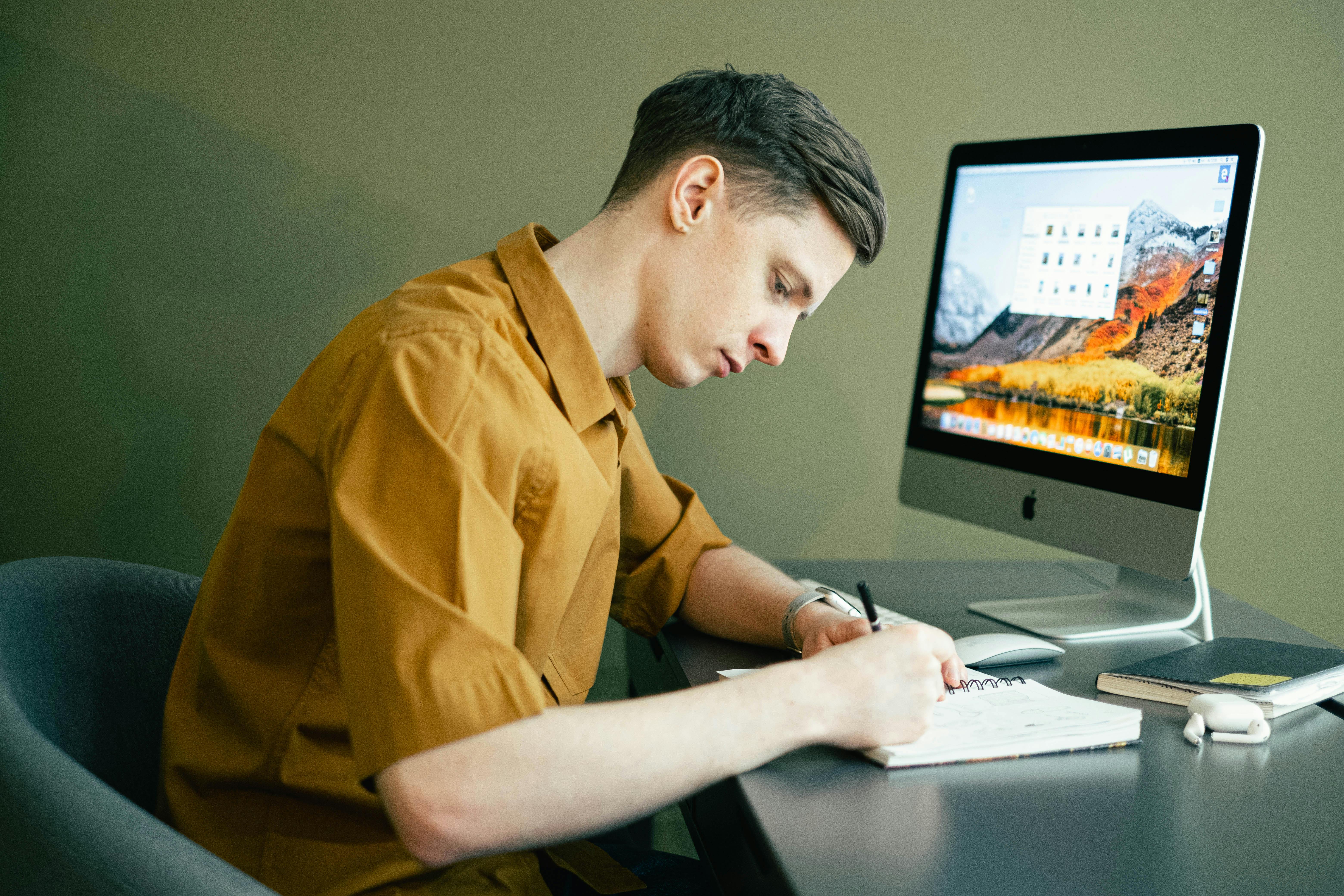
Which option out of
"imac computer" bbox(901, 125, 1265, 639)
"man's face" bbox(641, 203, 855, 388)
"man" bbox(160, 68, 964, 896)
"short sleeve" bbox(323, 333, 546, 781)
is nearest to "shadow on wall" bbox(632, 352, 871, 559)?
"imac computer" bbox(901, 125, 1265, 639)

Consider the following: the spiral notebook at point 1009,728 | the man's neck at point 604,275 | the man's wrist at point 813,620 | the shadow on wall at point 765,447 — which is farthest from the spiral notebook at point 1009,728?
the shadow on wall at point 765,447

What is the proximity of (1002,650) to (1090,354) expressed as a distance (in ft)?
1.55

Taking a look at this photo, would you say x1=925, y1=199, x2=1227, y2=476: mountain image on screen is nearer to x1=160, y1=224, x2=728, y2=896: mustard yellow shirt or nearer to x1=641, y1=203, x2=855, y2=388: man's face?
x1=641, y1=203, x2=855, y2=388: man's face

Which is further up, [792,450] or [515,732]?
[792,450]

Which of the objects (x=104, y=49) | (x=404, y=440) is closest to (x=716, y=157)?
(x=404, y=440)

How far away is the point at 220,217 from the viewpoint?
1.65 metres

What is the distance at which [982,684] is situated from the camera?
997 mm

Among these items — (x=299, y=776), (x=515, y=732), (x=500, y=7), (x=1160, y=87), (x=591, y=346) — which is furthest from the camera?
(x=1160, y=87)

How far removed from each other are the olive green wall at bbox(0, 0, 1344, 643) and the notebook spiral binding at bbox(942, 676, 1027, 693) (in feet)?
3.02

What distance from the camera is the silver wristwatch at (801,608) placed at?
1.08m

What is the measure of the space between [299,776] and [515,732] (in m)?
0.28

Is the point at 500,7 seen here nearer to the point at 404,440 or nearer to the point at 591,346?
the point at 591,346

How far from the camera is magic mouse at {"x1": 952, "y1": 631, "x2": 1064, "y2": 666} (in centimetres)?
106

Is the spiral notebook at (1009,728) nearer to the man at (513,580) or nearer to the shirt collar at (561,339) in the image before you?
the man at (513,580)
